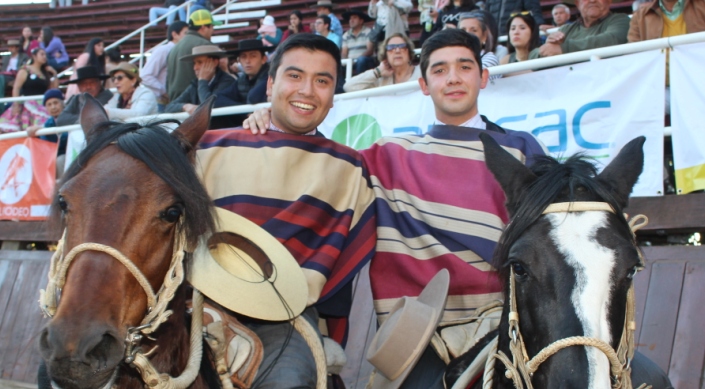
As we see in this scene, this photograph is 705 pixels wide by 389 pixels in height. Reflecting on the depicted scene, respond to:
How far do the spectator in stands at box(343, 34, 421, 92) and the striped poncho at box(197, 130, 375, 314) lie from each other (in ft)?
12.4

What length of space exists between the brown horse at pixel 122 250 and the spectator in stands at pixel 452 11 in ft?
19.6

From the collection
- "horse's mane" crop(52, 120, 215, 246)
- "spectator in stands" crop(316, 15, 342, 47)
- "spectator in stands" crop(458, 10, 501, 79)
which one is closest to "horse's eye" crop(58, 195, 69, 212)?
"horse's mane" crop(52, 120, 215, 246)

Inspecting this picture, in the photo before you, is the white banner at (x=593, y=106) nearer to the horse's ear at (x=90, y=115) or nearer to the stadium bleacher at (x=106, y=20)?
the horse's ear at (x=90, y=115)

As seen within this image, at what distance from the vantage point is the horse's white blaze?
7.18ft

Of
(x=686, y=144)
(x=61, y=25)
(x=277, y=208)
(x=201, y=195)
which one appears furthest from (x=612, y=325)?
(x=61, y=25)

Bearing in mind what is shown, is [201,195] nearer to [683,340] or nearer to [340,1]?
[683,340]

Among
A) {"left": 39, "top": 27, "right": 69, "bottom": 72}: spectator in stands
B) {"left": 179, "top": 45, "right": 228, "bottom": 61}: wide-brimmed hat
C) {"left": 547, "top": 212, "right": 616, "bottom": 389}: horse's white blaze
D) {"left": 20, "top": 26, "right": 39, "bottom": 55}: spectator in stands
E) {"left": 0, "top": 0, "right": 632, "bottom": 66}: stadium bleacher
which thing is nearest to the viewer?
{"left": 547, "top": 212, "right": 616, "bottom": 389}: horse's white blaze

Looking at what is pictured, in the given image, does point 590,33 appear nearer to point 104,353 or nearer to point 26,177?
point 104,353

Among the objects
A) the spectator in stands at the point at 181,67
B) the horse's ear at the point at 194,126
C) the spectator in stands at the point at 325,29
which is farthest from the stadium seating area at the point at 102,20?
the horse's ear at the point at 194,126

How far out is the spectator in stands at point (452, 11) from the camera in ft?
28.0

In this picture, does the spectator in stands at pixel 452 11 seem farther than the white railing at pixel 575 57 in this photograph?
Yes

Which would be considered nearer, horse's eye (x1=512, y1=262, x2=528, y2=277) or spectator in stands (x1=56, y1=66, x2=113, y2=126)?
horse's eye (x1=512, y1=262, x2=528, y2=277)

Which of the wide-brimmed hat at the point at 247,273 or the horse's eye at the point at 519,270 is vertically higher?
the horse's eye at the point at 519,270

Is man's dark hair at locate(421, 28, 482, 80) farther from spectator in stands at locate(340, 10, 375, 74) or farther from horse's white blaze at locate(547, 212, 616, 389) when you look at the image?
spectator in stands at locate(340, 10, 375, 74)
